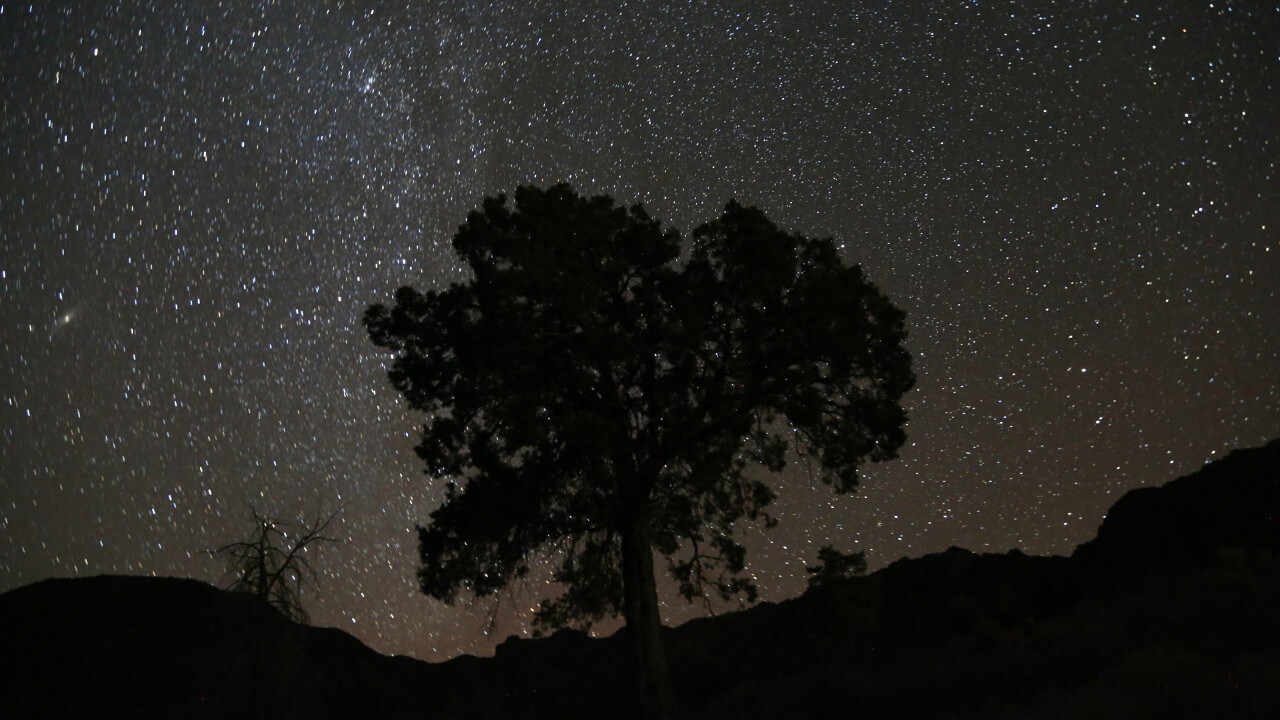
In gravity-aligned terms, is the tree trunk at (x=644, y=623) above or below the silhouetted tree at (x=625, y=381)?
below

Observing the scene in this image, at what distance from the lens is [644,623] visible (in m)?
14.3

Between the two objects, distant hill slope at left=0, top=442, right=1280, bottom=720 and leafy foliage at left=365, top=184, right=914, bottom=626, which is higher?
leafy foliage at left=365, top=184, right=914, bottom=626

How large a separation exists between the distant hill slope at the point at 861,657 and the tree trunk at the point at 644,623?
280 cm

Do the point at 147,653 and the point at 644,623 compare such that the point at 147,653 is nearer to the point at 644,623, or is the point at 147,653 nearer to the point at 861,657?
the point at 644,623

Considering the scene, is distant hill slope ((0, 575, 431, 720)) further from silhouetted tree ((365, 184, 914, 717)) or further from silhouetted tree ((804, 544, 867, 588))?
silhouetted tree ((804, 544, 867, 588))

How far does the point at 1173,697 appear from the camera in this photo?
28.0ft

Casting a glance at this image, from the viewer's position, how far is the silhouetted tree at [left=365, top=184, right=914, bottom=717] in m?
14.1

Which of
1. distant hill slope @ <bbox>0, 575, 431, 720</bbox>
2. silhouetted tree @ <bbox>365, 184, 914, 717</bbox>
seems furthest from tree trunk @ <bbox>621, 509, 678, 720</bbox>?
distant hill slope @ <bbox>0, 575, 431, 720</bbox>

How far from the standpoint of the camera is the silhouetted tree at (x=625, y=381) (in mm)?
14148

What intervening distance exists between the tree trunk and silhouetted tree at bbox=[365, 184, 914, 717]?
0.03m

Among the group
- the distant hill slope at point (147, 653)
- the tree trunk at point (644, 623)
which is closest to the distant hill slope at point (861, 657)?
the distant hill slope at point (147, 653)

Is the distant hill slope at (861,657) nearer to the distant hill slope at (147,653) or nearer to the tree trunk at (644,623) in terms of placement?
the distant hill slope at (147,653)

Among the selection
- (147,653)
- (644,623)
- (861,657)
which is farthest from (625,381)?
(861,657)

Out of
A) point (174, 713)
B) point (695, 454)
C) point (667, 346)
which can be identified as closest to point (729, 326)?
point (667, 346)
